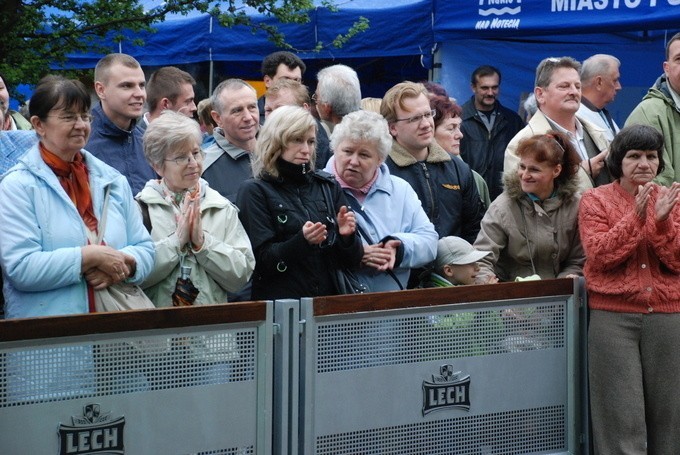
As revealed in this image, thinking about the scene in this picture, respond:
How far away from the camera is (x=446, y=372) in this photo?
15.4 feet

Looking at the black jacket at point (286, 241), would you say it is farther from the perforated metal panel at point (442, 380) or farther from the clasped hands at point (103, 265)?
the clasped hands at point (103, 265)

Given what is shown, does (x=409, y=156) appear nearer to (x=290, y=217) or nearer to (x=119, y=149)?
(x=290, y=217)

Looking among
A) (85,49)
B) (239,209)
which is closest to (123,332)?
(239,209)

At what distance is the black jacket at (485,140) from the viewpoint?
914 centimetres

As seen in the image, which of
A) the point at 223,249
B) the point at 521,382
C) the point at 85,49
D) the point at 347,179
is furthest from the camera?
the point at 85,49

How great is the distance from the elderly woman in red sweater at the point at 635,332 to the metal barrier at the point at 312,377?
146 millimetres

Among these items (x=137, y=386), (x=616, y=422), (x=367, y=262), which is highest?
(x=367, y=262)

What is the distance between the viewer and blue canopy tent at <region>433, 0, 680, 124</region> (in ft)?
30.5

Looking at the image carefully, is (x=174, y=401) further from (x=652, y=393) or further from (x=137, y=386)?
(x=652, y=393)

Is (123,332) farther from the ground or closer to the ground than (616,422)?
farther from the ground

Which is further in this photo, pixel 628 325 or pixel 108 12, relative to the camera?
pixel 108 12

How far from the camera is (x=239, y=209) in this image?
4.97m

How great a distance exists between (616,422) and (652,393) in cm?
25

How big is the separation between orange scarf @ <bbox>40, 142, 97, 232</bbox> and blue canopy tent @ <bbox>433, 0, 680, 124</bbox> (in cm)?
588
